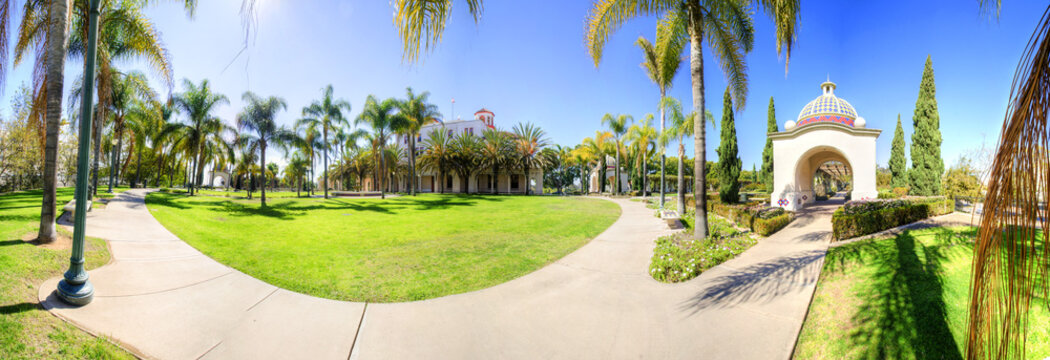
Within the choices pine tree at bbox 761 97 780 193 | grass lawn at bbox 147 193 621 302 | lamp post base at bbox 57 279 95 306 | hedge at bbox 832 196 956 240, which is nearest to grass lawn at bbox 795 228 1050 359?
hedge at bbox 832 196 956 240

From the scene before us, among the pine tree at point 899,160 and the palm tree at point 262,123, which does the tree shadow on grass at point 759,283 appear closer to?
the palm tree at point 262,123

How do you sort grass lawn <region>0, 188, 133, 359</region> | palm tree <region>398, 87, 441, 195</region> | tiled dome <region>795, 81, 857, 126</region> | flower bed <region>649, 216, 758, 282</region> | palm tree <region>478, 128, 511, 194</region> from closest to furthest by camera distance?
A: grass lawn <region>0, 188, 133, 359</region> < flower bed <region>649, 216, 758, 282</region> < tiled dome <region>795, 81, 857, 126</region> < palm tree <region>398, 87, 441, 195</region> < palm tree <region>478, 128, 511, 194</region>

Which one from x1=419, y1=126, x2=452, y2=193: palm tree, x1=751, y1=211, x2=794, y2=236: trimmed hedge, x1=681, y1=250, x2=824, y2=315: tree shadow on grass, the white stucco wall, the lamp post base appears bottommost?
x1=681, y1=250, x2=824, y2=315: tree shadow on grass

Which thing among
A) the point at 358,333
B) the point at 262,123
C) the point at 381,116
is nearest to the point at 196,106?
the point at 262,123

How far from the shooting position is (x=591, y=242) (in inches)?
330

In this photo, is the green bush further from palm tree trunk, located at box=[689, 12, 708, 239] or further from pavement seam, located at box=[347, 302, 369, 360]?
pavement seam, located at box=[347, 302, 369, 360]

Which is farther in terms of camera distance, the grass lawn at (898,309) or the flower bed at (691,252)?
the flower bed at (691,252)

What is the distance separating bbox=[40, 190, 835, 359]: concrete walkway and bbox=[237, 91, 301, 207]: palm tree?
16136mm

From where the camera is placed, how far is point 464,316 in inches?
160

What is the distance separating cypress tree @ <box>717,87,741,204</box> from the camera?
18.9m

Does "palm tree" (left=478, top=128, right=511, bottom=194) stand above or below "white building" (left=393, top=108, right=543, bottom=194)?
above

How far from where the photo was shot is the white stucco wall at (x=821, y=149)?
14641 mm

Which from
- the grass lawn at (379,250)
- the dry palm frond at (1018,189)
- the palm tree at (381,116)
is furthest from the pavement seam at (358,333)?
the palm tree at (381,116)

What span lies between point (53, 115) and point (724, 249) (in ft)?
43.0
